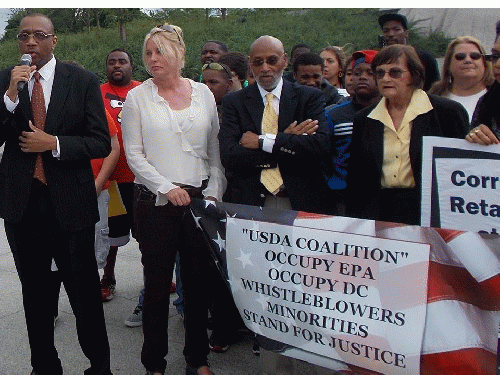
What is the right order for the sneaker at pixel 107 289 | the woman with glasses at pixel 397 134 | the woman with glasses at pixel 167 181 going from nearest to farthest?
the woman with glasses at pixel 397 134 → the woman with glasses at pixel 167 181 → the sneaker at pixel 107 289

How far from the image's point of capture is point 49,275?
11.6 ft

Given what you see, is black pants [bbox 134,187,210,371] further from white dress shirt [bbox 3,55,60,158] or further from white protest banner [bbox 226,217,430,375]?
white dress shirt [bbox 3,55,60,158]

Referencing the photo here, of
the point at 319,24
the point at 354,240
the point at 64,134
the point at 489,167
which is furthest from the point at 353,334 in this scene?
the point at 319,24

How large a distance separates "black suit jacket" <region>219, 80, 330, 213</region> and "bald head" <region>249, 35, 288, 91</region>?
69mm

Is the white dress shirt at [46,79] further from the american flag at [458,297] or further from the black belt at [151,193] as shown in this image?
the american flag at [458,297]

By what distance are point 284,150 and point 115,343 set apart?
1977mm

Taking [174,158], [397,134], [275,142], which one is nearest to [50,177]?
[174,158]

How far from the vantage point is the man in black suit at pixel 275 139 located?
3.45 metres

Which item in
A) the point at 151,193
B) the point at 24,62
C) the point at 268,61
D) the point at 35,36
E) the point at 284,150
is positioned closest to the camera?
the point at 24,62

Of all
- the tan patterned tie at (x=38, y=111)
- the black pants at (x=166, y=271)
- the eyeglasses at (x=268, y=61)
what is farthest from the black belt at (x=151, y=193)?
the eyeglasses at (x=268, y=61)

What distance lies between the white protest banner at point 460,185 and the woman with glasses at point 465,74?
1.22 m

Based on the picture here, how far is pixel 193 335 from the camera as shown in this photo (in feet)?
12.1

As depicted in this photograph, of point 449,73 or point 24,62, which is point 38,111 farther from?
point 449,73

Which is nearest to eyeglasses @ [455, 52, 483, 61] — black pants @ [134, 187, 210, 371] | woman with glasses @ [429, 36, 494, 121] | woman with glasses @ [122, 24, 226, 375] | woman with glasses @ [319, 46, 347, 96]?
woman with glasses @ [429, 36, 494, 121]
